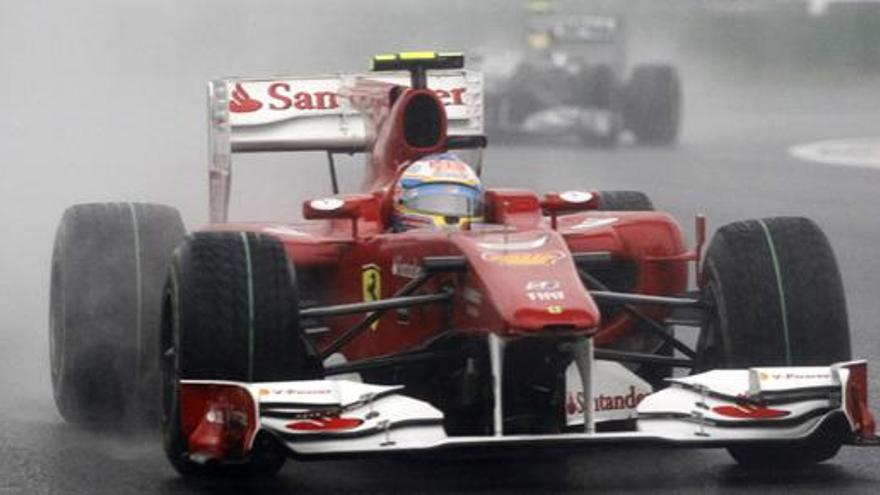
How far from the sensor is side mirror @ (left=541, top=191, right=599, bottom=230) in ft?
35.1

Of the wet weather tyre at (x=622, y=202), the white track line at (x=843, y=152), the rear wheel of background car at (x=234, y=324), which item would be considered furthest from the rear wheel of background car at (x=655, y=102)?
the rear wheel of background car at (x=234, y=324)

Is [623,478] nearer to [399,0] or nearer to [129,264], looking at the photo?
[129,264]

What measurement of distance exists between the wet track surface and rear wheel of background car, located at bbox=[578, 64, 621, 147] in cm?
292

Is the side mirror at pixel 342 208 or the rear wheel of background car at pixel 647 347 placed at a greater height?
the side mirror at pixel 342 208

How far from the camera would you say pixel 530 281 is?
9.12 meters

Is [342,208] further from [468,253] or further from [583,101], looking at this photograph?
[583,101]

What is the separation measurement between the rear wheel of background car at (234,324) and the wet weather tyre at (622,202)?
109 inches

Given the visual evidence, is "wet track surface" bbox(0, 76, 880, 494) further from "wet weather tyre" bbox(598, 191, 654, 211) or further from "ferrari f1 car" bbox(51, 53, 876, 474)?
"wet weather tyre" bbox(598, 191, 654, 211)

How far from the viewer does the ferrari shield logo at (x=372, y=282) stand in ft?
33.4

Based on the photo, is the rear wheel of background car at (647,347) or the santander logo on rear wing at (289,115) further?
the santander logo on rear wing at (289,115)

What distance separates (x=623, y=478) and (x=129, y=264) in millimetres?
2402

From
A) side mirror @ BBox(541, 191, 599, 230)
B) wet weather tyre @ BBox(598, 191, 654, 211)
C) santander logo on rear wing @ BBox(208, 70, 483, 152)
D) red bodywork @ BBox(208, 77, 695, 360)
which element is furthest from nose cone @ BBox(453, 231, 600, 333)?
santander logo on rear wing @ BBox(208, 70, 483, 152)

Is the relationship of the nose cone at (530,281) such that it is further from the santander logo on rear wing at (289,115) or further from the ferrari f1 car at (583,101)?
the ferrari f1 car at (583,101)

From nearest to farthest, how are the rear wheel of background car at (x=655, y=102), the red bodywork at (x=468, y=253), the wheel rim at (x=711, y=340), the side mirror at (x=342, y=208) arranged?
1. the red bodywork at (x=468, y=253)
2. the wheel rim at (x=711, y=340)
3. the side mirror at (x=342, y=208)
4. the rear wheel of background car at (x=655, y=102)
